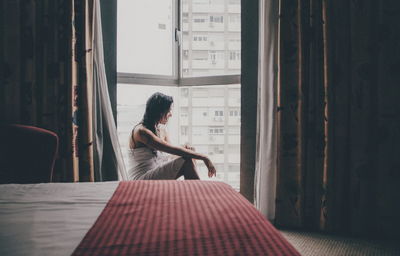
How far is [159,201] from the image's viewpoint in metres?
1.10

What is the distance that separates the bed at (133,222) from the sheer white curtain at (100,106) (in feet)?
3.78

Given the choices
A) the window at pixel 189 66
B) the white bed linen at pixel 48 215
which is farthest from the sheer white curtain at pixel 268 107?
the white bed linen at pixel 48 215

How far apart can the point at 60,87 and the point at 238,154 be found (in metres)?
1.47

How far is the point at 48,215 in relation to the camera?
981 millimetres

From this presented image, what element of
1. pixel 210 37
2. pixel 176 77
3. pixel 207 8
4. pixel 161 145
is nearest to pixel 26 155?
pixel 161 145

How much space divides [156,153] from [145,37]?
1.09 meters

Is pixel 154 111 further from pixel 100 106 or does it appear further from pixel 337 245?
pixel 337 245


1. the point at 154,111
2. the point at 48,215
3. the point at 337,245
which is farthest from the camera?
the point at 154,111

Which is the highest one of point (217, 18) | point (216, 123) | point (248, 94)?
point (217, 18)

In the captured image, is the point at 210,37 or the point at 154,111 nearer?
the point at 154,111

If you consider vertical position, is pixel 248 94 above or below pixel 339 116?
above

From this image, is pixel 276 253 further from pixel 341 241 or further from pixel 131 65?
pixel 131 65

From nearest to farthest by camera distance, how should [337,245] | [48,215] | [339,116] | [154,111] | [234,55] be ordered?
1. [48,215]
2. [337,245]
3. [339,116]
4. [154,111]
5. [234,55]

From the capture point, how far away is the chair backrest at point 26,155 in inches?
74.9
